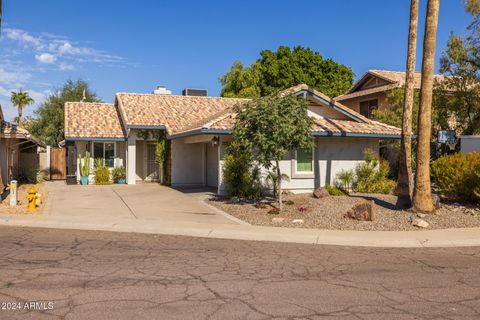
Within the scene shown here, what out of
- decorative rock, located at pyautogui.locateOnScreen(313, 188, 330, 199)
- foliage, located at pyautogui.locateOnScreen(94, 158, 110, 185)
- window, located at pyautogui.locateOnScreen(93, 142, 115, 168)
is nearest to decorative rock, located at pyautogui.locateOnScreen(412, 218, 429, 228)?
decorative rock, located at pyautogui.locateOnScreen(313, 188, 330, 199)

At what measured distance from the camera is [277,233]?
1159cm

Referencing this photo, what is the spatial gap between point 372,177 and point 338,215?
6.31 metres

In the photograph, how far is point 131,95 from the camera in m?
28.9

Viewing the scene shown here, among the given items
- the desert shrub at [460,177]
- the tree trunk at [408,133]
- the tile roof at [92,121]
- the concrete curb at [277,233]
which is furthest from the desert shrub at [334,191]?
the tile roof at [92,121]

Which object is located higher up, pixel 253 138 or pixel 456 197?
pixel 253 138

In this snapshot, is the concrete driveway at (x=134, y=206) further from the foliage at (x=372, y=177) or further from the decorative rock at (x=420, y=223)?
the foliage at (x=372, y=177)

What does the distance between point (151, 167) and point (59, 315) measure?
2167 cm

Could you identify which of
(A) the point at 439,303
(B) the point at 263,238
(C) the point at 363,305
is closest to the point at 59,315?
(C) the point at 363,305

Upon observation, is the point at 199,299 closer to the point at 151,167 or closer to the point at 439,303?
the point at 439,303

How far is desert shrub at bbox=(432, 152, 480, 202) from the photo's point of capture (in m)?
15.6

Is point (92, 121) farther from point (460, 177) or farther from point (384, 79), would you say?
point (460, 177)

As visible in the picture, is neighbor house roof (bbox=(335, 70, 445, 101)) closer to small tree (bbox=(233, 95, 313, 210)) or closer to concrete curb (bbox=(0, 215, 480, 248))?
small tree (bbox=(233, 95, 313, 210))

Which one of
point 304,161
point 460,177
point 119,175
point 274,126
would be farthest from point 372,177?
point 119,175

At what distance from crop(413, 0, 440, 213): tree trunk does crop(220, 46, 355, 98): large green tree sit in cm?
3185
